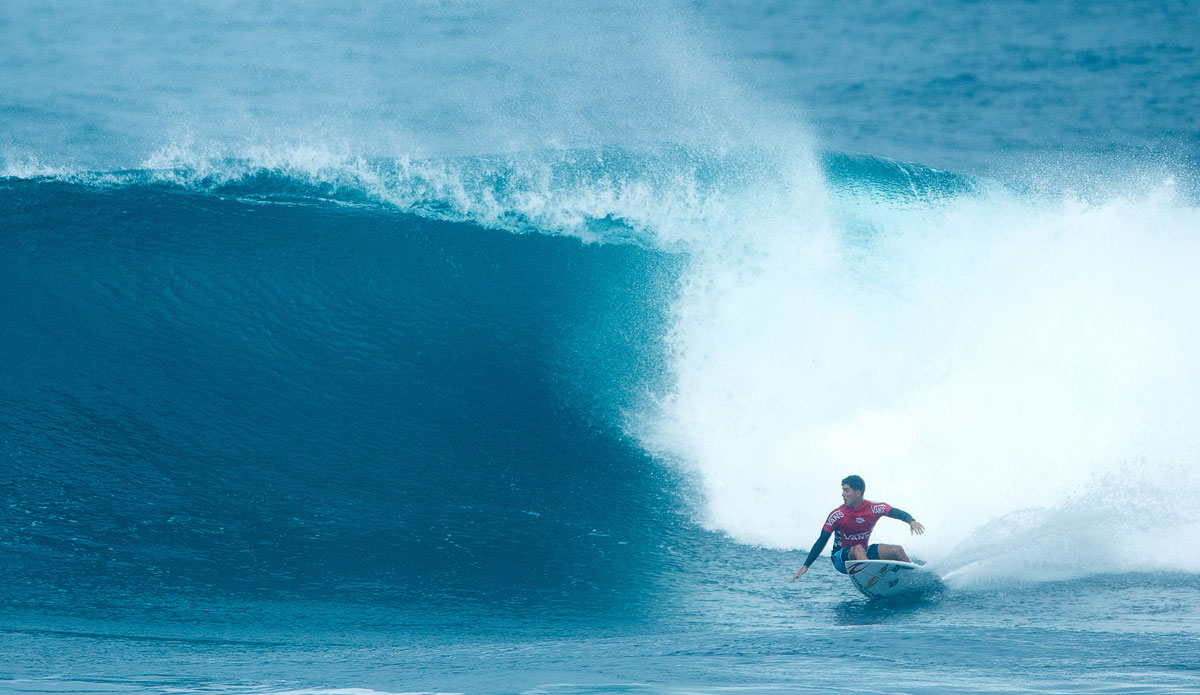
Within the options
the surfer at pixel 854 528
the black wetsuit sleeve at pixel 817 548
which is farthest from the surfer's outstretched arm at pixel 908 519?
the black wetsuit sleeve at pixel 817 548

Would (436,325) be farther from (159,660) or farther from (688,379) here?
(159,660)

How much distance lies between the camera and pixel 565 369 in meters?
9.81

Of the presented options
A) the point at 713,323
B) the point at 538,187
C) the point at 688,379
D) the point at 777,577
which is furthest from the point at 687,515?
the point at 538,187

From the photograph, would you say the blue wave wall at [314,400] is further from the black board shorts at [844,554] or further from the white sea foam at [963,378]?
the black board shorts at [844,554]

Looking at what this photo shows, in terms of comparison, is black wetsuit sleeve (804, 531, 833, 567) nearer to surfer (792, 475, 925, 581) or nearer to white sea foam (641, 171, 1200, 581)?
surfer (792, 475, 925, 581)

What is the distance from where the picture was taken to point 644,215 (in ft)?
37.9

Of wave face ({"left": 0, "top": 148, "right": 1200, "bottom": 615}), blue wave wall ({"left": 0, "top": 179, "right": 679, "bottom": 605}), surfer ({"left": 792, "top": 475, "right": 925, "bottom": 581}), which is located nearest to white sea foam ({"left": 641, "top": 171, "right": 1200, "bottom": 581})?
wave face ({"left": 0, "top": 148, "right": 1200, "bottom": 615})

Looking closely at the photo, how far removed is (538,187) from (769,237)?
2.95 m

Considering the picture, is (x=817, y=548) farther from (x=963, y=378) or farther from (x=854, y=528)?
(x=963, y=378)

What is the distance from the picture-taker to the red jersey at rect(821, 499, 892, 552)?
6332 mm

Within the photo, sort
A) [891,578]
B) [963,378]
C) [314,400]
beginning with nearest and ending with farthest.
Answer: [891,578], [963,378], [314,400]

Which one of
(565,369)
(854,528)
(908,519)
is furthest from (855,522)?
(565,369)

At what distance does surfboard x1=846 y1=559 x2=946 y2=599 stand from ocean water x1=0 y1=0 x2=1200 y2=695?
5.1 inches

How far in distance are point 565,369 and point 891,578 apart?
447cm
